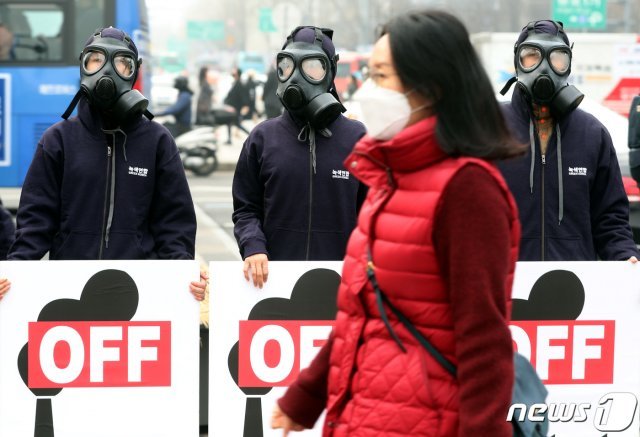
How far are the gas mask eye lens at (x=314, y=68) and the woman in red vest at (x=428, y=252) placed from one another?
266cm

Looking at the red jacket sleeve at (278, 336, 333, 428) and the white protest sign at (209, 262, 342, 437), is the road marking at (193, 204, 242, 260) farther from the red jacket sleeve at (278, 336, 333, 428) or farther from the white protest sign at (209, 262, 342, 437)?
the red jacket sleeve at (278, 336, 333, 428)

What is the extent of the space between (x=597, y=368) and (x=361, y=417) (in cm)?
299

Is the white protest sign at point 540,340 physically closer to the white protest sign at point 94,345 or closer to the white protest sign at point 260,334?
the white protest sign at point 260,334

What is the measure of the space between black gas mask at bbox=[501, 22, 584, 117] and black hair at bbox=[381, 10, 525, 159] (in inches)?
111

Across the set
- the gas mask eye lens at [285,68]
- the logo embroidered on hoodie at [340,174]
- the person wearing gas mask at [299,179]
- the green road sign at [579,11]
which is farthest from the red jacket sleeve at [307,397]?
the green road sign at [579,11]

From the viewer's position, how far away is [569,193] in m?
5.54

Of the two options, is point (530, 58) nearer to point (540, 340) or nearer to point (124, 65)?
point (540, 340)

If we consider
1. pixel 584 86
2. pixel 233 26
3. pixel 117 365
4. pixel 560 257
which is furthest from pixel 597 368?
pixel 233 26

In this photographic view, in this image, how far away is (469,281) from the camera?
262cm

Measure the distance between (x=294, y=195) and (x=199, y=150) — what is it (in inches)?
754

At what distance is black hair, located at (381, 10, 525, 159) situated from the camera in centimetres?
275

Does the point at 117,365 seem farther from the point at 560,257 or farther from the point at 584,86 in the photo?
the point at 584,86

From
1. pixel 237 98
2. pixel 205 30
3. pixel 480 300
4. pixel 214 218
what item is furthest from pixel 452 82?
pixel 205 30

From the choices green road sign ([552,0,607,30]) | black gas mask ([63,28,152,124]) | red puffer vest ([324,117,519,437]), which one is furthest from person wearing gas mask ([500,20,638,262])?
green road sign ([552,0,607,30])
